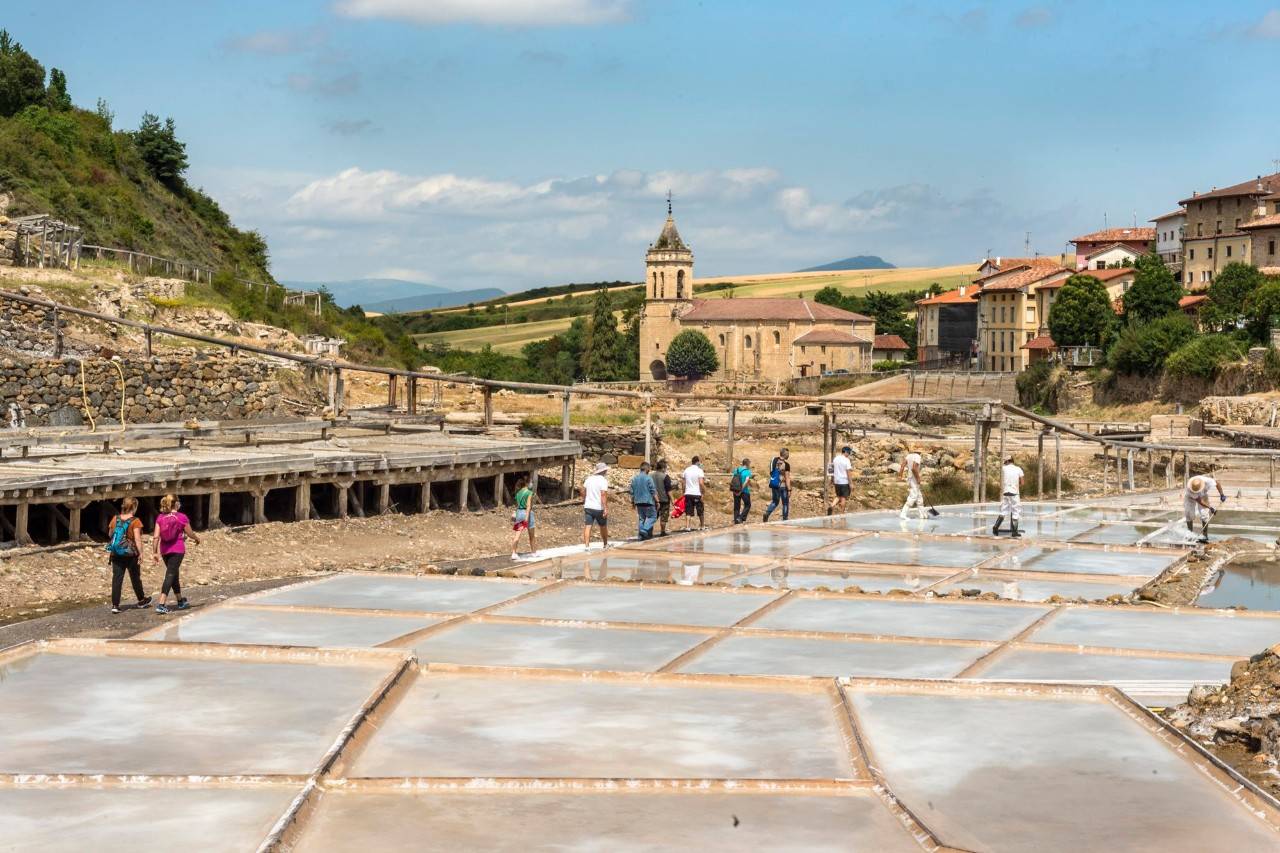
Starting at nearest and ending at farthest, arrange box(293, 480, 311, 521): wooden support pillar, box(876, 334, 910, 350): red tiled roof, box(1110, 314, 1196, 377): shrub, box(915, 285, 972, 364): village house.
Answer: box(293, 480, 311, 521): wooden support pillar → box(1110, 314, 1196, 377): shrub → box(915, 285, 972, 364): village house → box(876, 334, 910, 350): red tiled roof

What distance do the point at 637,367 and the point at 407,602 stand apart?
380 ft

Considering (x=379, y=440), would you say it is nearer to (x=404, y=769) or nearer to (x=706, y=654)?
(x=706, y=654)

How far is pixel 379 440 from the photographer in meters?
32.8

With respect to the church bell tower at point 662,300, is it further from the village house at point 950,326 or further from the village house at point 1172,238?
the village house at point 1172,238

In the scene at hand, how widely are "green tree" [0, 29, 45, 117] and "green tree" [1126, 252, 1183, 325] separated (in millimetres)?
55467

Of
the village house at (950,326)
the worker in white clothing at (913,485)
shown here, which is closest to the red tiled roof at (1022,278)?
the village house at (950,326)

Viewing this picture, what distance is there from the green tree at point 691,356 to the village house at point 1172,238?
33.8 metres

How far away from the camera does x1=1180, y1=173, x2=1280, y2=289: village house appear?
3745 inches

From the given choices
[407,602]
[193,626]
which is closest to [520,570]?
[407,602]

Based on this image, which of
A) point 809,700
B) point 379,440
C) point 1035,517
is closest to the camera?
point 809,700

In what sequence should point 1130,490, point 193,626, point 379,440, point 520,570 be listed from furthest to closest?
point 379,440
point 1130,490
point 520,570
point 193,626

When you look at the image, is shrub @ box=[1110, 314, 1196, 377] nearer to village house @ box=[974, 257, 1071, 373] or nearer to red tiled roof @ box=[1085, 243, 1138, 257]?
village house @ box=[974, 257, 1071, 373]

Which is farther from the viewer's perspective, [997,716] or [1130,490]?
[1130,490]

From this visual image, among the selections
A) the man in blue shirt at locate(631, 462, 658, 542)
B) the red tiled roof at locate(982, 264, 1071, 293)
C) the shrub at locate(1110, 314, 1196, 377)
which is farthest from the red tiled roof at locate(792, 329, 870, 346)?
the man in blue shirt at locate(631, 462, 658, 542)
